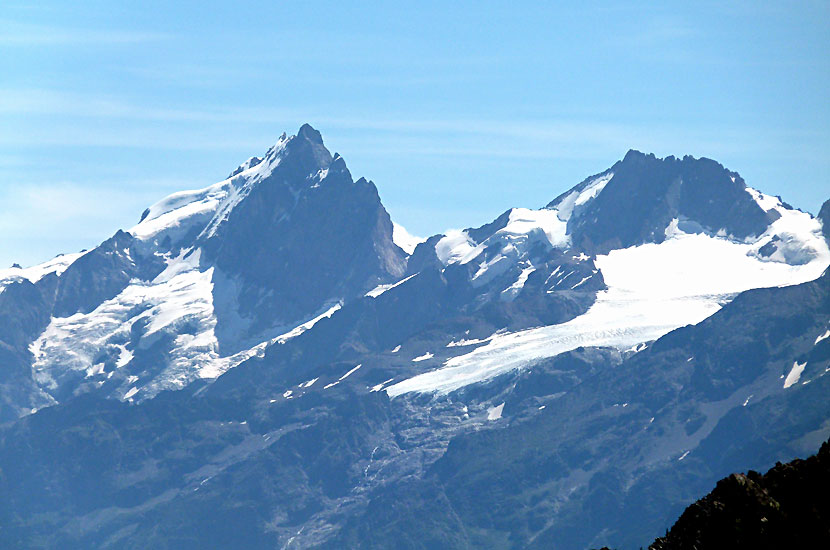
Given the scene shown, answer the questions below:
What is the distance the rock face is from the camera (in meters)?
141

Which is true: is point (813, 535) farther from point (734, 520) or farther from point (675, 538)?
point (675, 538)

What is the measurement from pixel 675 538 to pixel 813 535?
17521 mm

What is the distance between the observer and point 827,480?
146 metres

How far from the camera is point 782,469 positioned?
15250cm

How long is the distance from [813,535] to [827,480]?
283 inches

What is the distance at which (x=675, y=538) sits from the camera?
509 feet

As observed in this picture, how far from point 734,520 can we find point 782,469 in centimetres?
930

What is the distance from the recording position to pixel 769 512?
14350 centimetres

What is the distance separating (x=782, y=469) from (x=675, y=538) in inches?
414

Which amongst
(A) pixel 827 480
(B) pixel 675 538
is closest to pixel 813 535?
(A) pixel 827 480

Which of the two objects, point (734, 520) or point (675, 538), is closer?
point (734, 520)

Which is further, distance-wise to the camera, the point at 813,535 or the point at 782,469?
the point at 782,469

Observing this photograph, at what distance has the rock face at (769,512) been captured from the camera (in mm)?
141000

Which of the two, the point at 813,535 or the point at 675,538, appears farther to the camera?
the point at 675,538
